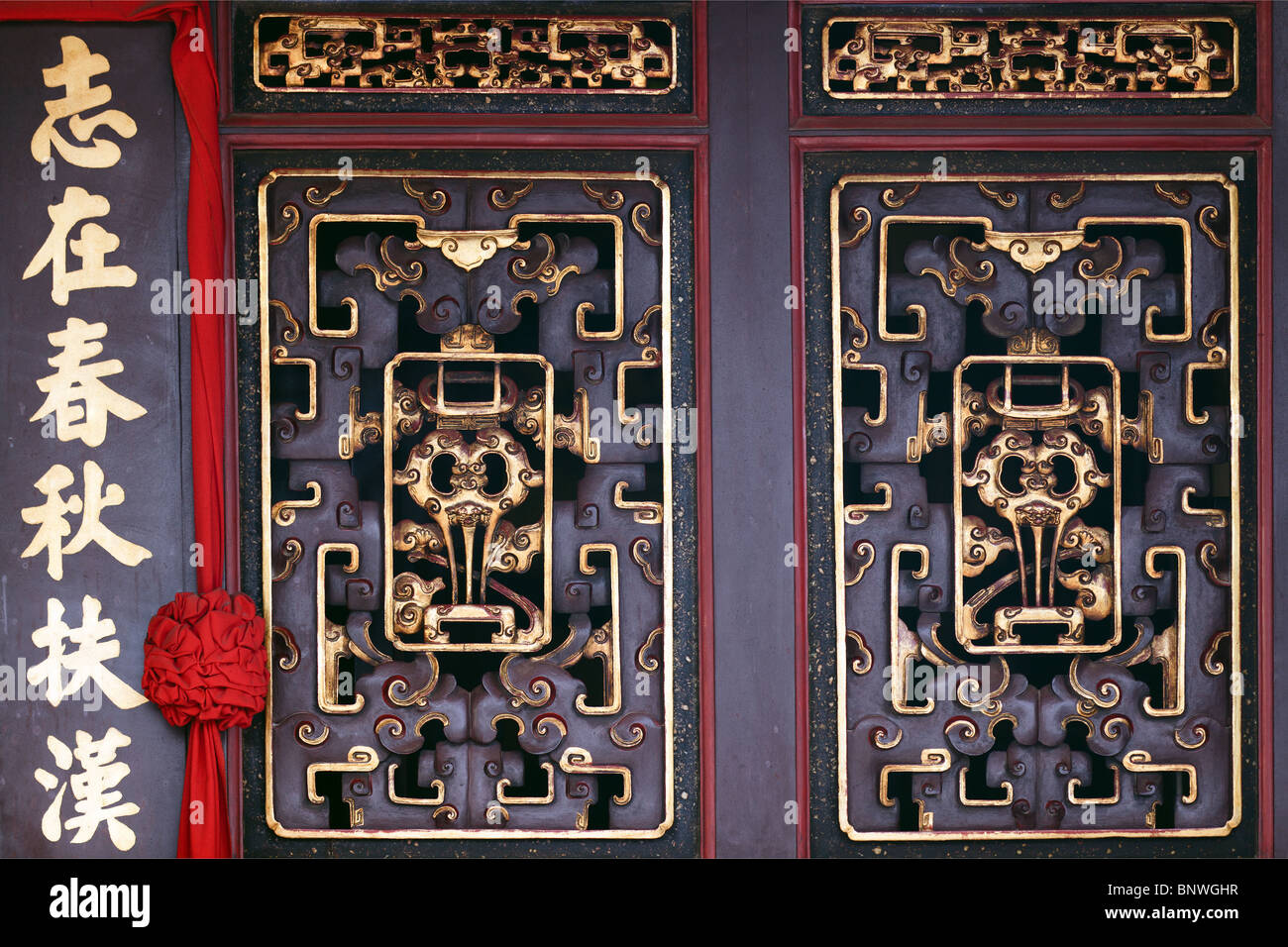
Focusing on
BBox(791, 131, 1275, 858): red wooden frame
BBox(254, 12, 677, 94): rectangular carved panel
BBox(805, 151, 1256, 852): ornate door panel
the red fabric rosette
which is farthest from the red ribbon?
BBox(805, 151, 1256, 852): ornate door panel

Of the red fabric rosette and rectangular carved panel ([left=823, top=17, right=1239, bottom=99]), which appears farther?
rectangular carved panel ([left=823, top=17, right=1239, bottom=99])

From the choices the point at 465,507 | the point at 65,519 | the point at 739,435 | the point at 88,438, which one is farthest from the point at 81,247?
the point at 739,435

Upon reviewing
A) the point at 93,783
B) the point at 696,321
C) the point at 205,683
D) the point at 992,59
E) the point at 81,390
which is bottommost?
the point at 93,783

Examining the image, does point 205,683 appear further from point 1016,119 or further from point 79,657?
point 1016,119

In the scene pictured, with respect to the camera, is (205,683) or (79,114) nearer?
(205,683)

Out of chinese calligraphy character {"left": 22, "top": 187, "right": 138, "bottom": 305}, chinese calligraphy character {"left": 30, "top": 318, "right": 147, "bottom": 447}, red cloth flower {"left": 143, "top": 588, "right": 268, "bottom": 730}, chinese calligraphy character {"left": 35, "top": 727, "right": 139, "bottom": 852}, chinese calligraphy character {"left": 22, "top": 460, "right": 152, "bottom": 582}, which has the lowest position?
chinese calligraphy character {"left": 35, "top": 727, "right": 139, "bottom": 852}

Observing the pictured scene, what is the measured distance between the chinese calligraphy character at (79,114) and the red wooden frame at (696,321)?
237 millimetres

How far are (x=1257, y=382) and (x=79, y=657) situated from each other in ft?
8.66

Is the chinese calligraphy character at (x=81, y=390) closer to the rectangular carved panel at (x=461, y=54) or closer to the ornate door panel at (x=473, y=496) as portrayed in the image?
the ornate door panel at (x=473, y=496)

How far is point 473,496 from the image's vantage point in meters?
2.25

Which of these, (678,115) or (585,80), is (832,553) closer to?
(678,115)

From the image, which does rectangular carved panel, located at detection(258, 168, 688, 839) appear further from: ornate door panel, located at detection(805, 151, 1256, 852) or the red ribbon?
ornate door panel, located at detection(805, 151, 1256, 852)

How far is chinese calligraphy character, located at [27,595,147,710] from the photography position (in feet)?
7.20

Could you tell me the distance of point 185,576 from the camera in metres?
2.21
